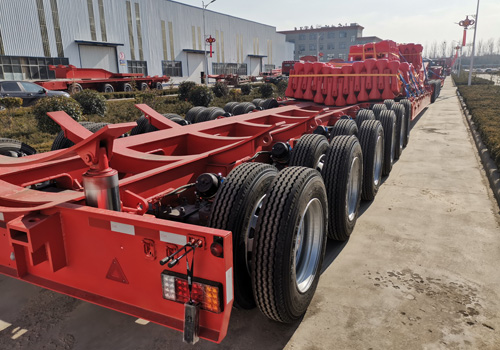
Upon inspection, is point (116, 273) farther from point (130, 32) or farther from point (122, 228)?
point (130, 32)

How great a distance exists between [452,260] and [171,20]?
46323mm

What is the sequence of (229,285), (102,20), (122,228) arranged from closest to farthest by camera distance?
(229,285) < (122,228) < (102,20)

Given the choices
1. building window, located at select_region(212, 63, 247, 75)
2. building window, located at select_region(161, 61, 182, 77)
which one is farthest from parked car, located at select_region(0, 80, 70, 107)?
building window, located at select_region(212, 63, 247, 75)

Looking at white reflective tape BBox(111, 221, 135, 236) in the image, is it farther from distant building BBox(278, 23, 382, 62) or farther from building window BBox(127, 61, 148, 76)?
distant building BBox(278, 23, 382, 62)

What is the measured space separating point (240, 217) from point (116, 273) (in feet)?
2.70

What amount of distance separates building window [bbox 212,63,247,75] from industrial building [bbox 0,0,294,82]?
142 millimetres

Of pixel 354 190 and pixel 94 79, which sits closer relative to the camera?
pixel 354 190

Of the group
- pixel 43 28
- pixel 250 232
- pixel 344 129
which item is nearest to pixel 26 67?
pixel 43 28

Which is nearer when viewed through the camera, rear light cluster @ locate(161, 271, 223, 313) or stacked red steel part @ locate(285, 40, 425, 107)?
rear light cluster @ locate(161, 271, 223, 313)

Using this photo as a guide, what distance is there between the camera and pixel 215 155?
384 centimetres

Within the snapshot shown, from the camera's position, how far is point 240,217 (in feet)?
8.30

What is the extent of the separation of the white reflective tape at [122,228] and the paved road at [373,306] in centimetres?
96

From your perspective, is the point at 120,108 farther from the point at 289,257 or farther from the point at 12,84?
the point at 289,257

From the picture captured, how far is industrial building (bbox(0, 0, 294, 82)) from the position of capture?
98.4ft
